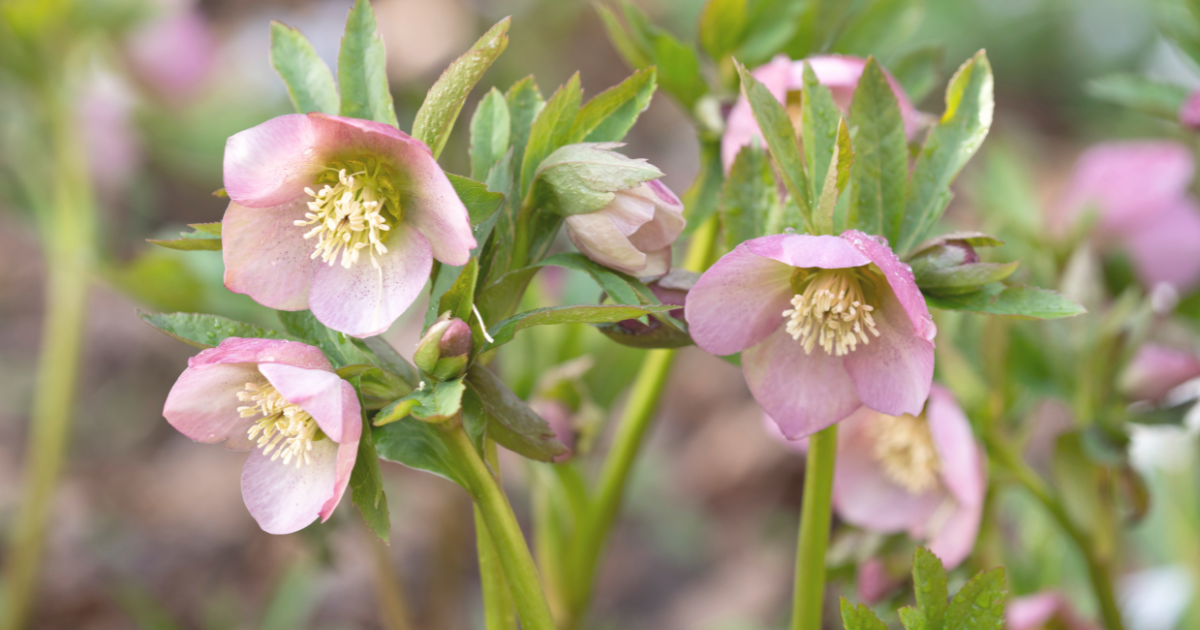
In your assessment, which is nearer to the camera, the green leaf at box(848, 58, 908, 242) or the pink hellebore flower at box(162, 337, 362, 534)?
the pink hellebore flower at box(162, 337, 362, 534)

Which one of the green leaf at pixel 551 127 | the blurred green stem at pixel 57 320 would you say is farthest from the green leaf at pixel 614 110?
the blurred green stem at pixel 57 320

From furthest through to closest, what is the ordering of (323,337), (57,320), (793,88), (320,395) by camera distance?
(57,320)
(793,88)
(323,337)
(320,395)

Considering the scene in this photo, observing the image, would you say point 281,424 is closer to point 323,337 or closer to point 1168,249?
point 323,337

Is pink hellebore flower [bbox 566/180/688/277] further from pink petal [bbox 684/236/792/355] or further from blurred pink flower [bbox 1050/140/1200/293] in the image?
blurred pink flower [bbox 1050/140/1200/293]

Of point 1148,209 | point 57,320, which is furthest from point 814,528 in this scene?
point 57,320

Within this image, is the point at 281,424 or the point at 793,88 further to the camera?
the point at 793,88

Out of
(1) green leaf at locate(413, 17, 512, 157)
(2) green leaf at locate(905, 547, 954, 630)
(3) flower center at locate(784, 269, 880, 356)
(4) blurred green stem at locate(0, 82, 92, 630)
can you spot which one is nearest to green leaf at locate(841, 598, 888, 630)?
(2) green leaf at locate(905, 547, 954, 630)

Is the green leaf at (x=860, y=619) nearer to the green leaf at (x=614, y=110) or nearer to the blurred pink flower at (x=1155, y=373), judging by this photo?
the green leaf at (x=614, y=110)
